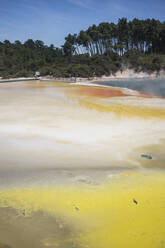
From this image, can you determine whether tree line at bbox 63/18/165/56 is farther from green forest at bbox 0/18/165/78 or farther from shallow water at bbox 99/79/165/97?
shallow water at bbox 99/79/165/97

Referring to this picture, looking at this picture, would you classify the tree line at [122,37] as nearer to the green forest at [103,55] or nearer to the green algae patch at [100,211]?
the green forest at [103,55]

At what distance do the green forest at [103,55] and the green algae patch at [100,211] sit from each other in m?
34.0

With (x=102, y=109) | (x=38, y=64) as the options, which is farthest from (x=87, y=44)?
(x=102, y=109)

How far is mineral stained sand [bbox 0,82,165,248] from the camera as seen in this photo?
110 inches

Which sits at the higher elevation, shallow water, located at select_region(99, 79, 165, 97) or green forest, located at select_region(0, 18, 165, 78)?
green forest, located at select_region(0, 18, 165, 78)

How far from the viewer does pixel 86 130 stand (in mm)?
6812

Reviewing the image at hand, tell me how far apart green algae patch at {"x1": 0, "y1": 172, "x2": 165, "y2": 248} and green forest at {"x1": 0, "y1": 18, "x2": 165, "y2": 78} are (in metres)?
34.0

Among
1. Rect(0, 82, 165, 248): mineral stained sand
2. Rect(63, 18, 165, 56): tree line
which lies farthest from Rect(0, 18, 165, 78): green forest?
Rect(0, 82, 165, 248): mineral stained sand

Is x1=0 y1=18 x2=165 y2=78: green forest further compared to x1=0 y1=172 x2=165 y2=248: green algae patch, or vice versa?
x1=0 y1=18 x2=165 y2=78: green forest

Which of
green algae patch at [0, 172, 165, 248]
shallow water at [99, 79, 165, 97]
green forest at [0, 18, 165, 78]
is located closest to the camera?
green algae patch at [0, 172, 165, 248]

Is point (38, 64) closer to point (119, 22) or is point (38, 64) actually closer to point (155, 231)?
point (119, 22)

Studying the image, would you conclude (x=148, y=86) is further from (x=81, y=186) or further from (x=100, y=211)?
(x=100, y=211)

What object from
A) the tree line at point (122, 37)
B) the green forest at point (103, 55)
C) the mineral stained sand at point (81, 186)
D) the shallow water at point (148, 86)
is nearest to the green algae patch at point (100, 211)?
the mineral stained sand at point (81, 186)

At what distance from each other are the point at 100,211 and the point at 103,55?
53.5 meters
